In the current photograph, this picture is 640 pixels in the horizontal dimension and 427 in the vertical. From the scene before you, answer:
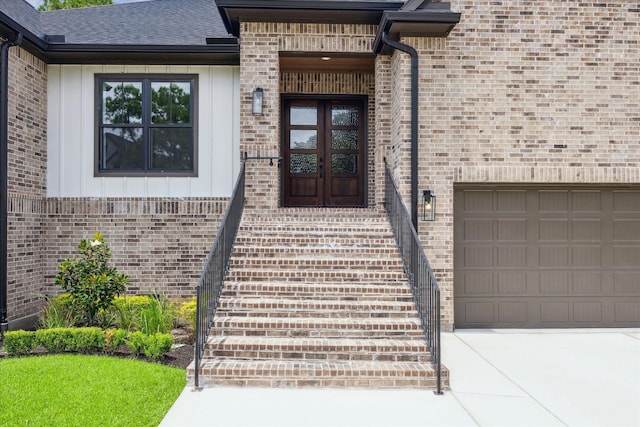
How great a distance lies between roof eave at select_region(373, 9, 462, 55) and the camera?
6512 mm

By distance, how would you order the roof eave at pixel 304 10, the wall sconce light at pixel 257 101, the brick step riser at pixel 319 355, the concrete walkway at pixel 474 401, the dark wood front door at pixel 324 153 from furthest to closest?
the dark wood front door at pixel 324 153 → the wall sconce light at pixel 257 101 → the roof eave at pixel 304 10 → the brick step riser at pixel 319 355 → the concrete walkway at pixel 474 401

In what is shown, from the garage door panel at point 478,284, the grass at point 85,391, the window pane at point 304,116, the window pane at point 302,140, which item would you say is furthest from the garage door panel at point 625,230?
the grass at point 85,391

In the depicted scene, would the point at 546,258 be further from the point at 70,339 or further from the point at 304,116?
the point at 70,339

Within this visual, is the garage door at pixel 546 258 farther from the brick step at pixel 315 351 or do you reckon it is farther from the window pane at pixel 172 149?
the window pane at pixel 172 149

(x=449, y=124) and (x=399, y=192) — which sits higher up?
(x=449, y=124)

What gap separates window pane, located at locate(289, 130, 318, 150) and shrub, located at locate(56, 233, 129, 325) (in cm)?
411

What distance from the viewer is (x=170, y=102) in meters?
8.12

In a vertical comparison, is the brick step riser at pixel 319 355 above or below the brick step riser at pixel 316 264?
below

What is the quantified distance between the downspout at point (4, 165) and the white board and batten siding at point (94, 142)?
1134mm

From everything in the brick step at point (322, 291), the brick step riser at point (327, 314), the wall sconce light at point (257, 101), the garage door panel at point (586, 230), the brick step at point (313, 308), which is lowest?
the brick step riser at point (327, 314)

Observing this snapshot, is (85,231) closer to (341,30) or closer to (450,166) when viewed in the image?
(341,30)

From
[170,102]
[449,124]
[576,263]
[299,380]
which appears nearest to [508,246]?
[576,263]

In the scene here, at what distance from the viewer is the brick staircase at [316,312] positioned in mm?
4516

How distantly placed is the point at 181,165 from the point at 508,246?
573cm
